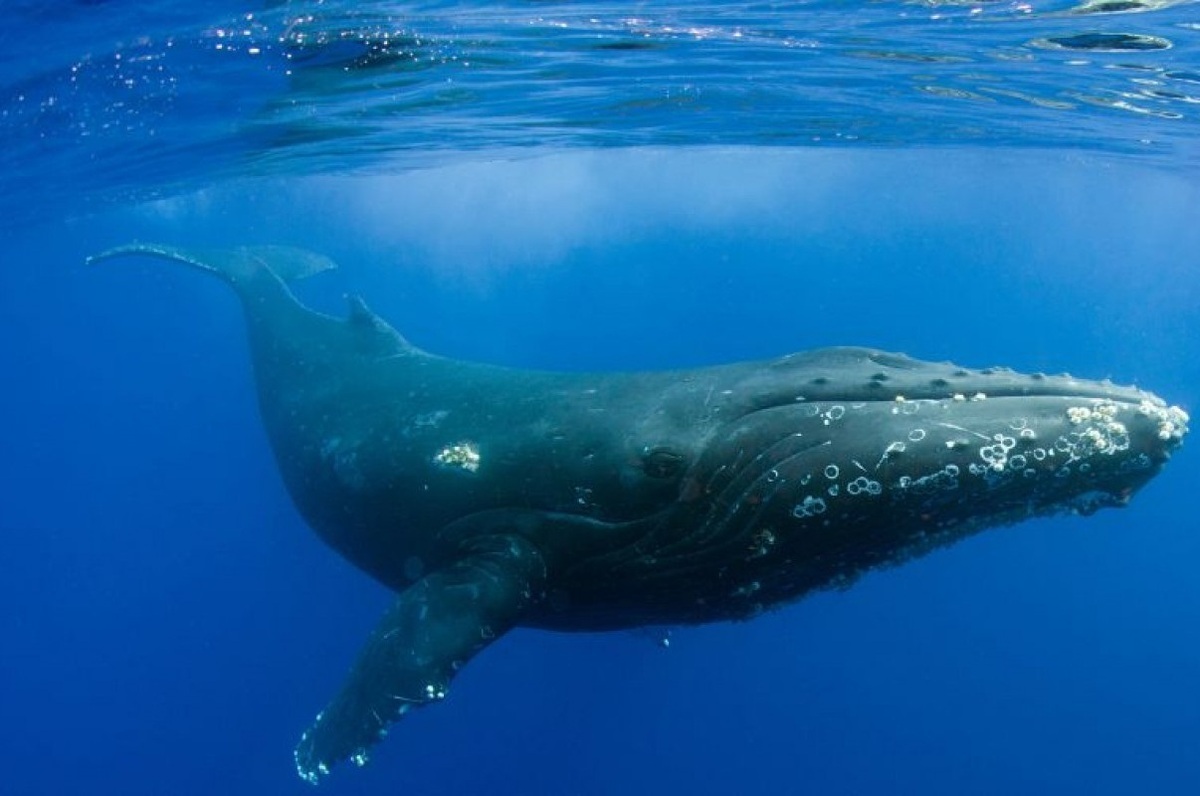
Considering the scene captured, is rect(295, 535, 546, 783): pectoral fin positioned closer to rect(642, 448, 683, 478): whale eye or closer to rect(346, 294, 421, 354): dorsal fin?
rect(642, 448, 683, 478): whale eye

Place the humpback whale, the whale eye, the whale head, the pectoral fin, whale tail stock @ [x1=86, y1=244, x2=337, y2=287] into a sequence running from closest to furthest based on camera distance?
the whale head → the humpback whale → the pectoral fin → the whale eye → whale tail stock @ [x1=86, y1=244, x2=337, y2=287]

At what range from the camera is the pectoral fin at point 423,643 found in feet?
20.4

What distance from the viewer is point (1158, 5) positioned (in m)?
12.9

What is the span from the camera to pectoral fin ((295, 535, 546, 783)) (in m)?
6.23

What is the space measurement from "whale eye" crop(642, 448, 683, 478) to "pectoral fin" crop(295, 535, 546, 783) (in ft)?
4.00

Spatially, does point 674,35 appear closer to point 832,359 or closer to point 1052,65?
point 1052,65

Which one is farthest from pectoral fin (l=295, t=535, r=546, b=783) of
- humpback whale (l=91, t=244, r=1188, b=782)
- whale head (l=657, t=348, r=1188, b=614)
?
whale head (l=657, t=348, r=1188, b=614)

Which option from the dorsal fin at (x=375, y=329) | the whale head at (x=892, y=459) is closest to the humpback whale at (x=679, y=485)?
the whale head at (x=892, y=459)

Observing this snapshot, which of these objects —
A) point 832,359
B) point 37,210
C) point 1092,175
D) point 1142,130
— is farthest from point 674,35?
point 1092,175

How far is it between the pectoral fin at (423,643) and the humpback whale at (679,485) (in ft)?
0.05

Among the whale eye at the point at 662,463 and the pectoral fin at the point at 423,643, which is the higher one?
the whale eye at the point at 662,463

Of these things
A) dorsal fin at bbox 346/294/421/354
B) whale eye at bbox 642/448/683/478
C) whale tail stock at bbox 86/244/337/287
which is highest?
whale eye at bbox 642/448/683/478

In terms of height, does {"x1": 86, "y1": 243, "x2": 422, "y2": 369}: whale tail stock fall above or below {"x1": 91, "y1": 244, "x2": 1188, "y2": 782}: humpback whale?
below

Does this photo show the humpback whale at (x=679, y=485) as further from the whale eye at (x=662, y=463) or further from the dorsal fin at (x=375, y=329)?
the dorsal fin at (x=375, y=329)
